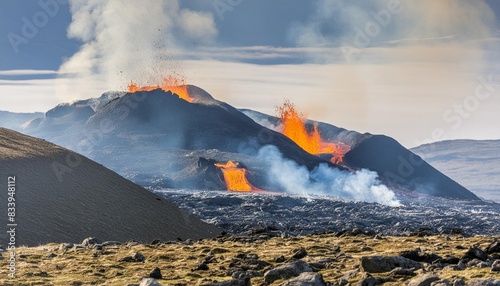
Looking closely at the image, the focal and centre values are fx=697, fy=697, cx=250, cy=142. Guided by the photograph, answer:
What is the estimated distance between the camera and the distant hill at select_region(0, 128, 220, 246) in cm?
6738

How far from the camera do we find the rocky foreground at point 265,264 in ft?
101

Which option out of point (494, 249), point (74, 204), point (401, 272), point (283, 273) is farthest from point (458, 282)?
point (74, 204)

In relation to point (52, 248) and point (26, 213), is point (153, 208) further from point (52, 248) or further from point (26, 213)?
point (52, 248)

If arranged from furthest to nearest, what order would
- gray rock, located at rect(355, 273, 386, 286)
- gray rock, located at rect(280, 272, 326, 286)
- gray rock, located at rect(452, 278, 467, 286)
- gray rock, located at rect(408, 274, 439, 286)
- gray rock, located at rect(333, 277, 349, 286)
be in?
gray rock, located at rect(333, 277, 349, 286)
gray rock, located at rect(355, 273, 386, 286)
gray rock, located at rect(280, 272, 326, 286)
gray rock, located at rect(408, 274, 439, 286)
gray rock, located at rect(452, 278, 467, 286)

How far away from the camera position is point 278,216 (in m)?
162

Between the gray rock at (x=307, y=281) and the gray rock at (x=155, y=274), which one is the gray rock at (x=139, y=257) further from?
the gray rock at (x=307, y=281)

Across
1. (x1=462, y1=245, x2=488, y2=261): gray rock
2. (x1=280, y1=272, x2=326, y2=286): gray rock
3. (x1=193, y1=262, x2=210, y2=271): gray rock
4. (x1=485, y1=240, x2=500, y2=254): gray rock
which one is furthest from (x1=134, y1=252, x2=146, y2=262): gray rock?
(x1=485, y1=240, x2=500, y2=254): gray rock

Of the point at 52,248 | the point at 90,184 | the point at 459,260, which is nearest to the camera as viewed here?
the point at 459,260

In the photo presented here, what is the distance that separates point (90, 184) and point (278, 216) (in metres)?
82.7

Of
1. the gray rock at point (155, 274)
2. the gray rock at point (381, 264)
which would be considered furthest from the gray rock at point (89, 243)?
the gray rock at point (381, 264)

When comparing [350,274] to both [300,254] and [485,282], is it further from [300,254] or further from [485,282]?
[300,254]

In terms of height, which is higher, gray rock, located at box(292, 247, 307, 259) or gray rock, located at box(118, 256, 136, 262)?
gray rock, located at box(118, 256, 136, 262)

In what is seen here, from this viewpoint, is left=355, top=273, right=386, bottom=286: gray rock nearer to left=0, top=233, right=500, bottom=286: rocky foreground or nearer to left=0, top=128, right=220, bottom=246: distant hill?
left=0, top=233, right=500, bottom=286: rocky foreground

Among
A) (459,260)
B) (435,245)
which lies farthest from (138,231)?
(459,260)
